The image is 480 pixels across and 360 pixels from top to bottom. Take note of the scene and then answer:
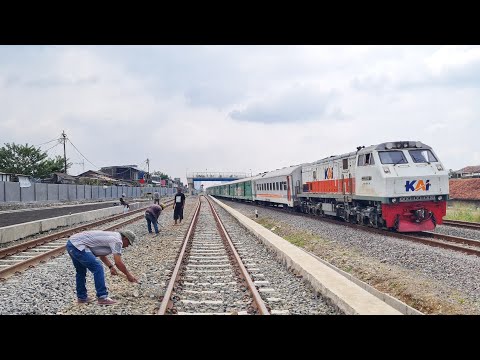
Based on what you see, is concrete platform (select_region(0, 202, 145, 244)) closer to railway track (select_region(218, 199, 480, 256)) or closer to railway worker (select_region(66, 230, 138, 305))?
railway worker (select_region(66, 230, 138, 305))

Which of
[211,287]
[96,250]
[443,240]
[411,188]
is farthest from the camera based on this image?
[411,188]

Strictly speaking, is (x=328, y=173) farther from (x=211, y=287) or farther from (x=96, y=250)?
(x=96, y=250)

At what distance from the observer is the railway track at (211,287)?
6.74 metres

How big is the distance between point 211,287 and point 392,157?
31.8 ft

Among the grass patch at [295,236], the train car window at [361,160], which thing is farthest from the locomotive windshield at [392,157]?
the grass patch at [295,236]

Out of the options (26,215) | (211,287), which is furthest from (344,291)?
(26,215)

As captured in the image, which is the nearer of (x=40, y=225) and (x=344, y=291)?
(x=344, y=291)

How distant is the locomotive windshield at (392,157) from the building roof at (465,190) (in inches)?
887

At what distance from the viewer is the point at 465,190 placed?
3812cm
